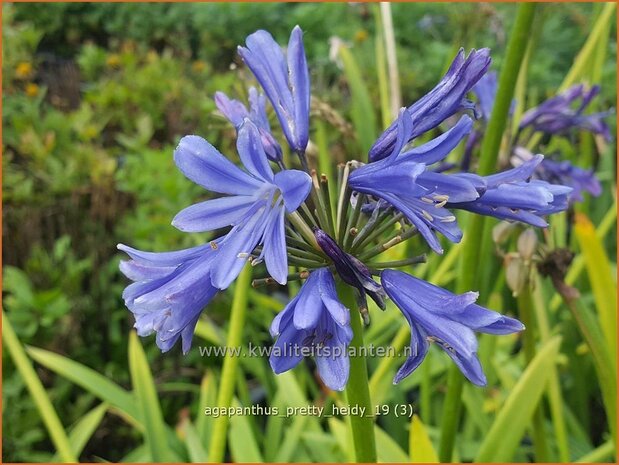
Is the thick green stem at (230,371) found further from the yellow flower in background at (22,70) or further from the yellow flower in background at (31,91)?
the yellow flower in background at (31,91)

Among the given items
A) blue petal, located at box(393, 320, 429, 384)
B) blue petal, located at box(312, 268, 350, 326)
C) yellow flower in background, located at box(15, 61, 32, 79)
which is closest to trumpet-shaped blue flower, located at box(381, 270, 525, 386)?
blue petal, located at box(393, 320, 429, 384)

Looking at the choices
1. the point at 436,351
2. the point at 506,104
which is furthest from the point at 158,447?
the point at 506,104

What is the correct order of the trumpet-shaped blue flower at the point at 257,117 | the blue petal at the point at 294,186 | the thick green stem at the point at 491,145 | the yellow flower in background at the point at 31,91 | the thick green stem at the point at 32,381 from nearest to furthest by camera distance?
the blue petal at the point at 294,186 < the trumpet-shaped blue flower at the point at 257,117 < the thick green stem at the point at 491,145 < the thick green stem at the point at 32,381 < the yellow flower in background at the point at 31,91

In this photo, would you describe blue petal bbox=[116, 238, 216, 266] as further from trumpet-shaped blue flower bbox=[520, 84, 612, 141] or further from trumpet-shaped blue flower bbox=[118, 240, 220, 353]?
trumpet-shaped blue flower bbox=[520, 84, 612, 141]

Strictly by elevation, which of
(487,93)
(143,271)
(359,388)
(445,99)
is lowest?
(359,388)

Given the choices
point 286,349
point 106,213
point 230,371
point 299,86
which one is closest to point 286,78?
point 299,86

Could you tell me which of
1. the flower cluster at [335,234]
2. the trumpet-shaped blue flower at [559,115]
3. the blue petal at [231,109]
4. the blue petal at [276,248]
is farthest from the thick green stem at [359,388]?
the trumpet-shaped blue flower at [559,115]

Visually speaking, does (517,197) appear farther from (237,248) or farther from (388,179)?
(237,248)
